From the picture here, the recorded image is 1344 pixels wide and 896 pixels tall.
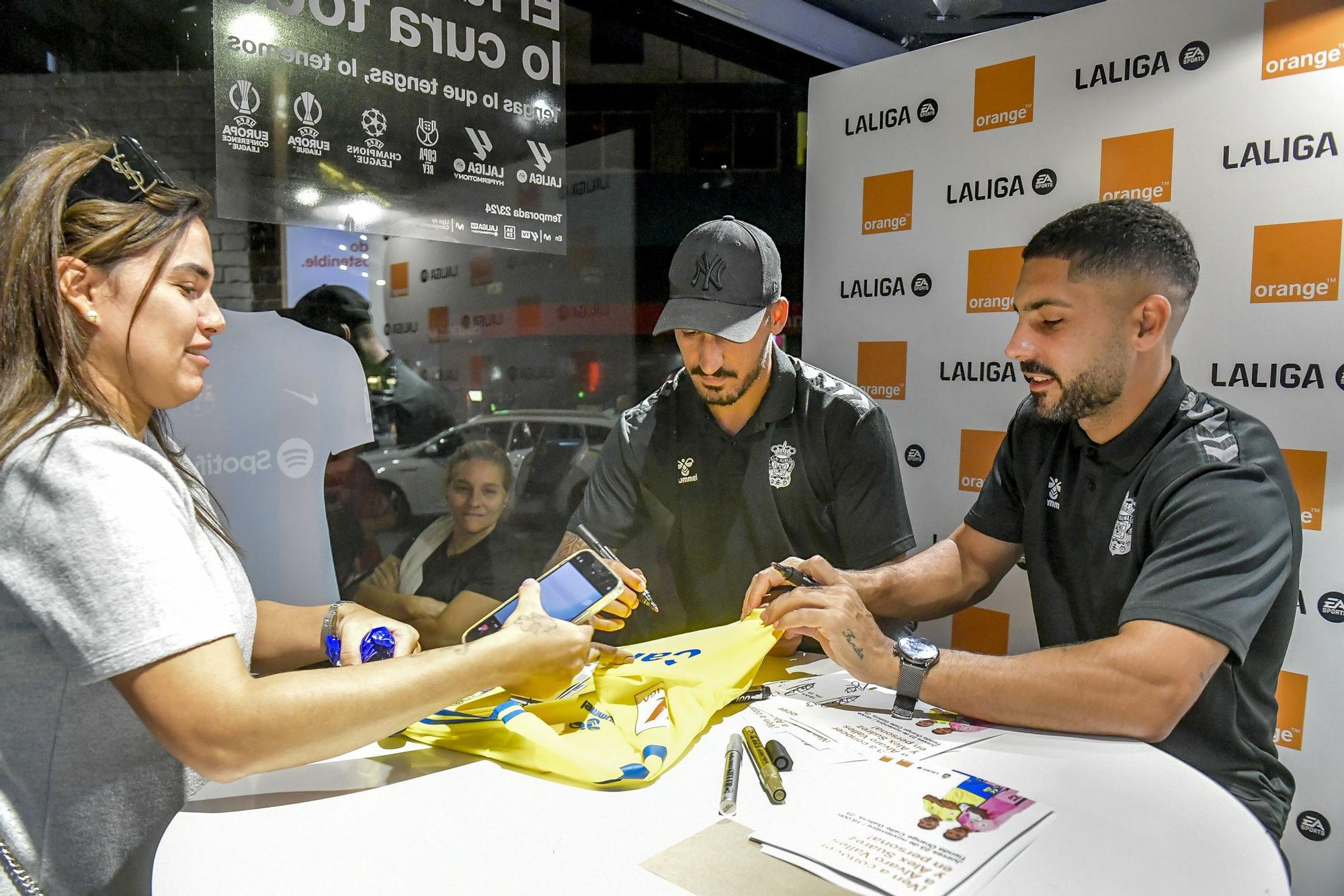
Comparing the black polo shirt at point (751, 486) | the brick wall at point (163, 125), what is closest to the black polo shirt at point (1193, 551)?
the black polo shirt at point (751, 486)

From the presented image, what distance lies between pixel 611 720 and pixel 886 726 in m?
0.48

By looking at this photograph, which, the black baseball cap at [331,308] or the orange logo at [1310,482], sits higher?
the black baseball cap at [331,308]

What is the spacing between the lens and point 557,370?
11.2ft

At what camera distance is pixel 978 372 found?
2990 mm

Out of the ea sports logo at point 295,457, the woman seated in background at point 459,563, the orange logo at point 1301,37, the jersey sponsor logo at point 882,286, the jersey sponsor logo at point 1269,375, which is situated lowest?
the woman seated in background at point 459,563

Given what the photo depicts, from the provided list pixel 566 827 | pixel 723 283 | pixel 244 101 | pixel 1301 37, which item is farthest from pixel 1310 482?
pixel 244 101

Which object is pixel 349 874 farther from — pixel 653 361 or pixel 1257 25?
pixel 1257 25

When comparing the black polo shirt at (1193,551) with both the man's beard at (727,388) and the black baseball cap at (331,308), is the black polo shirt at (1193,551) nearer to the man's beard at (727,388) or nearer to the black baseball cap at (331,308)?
the man's beard at (727,388)

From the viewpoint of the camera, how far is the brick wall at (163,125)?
6.36 ft

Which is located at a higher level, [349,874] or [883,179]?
[883,179]

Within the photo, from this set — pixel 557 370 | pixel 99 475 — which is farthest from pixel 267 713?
pixel 557 370

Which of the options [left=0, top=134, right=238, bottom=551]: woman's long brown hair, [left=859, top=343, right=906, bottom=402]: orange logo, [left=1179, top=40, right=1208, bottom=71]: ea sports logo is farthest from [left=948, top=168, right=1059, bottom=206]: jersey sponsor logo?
[left=0, top=134, right=238, bottom=551]: woman's long brown hair

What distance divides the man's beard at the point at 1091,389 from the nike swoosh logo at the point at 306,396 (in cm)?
199

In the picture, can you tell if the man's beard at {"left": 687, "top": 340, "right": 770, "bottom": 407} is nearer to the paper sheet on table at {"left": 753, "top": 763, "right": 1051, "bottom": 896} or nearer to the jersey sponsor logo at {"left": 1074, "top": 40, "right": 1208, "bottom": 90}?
the paper sheet on table at {"left": 753, "top": 763, "right": 1051, "bottom": 896}
